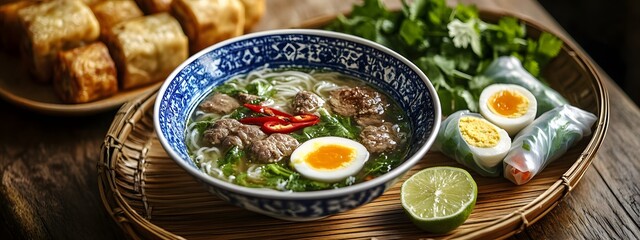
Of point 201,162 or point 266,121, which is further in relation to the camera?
point 266,121

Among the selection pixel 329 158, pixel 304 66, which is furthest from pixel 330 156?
pixel 304 66

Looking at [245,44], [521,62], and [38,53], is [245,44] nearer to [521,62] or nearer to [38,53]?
[38,53]

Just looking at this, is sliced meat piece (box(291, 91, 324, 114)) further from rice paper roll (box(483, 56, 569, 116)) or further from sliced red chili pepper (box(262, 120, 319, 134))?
rice paper roll (box(483, 56, 569, 116))

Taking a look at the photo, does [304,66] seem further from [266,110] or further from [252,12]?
[252,12]

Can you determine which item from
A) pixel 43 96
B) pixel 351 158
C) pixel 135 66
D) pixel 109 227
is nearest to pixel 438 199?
pixel 351 158

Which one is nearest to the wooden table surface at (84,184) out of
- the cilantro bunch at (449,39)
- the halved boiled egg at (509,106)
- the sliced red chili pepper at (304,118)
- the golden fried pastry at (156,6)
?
the halved boiled egg at (509,106)

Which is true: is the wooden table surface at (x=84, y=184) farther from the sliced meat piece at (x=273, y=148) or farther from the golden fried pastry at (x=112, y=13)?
the sliced meat piece at (x=273, y=148)
